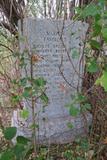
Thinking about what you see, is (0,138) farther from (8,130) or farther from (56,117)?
(8,130)

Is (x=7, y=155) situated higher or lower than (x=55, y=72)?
lower

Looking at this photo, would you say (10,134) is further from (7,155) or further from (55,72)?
(55,72)

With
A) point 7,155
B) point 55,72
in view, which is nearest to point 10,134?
point 7,155

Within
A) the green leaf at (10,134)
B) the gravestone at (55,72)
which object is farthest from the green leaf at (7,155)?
the gravestone at (55,72)

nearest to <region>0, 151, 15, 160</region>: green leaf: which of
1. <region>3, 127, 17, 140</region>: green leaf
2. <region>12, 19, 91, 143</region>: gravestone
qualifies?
<region>3, 127, 17, 140</region>: green leaf

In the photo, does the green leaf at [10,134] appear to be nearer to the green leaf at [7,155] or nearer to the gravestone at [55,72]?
the green leaf at [7,155]

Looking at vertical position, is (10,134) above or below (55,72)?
below

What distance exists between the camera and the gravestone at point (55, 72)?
293 cm

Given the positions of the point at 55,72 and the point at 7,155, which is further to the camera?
the point at 55,72

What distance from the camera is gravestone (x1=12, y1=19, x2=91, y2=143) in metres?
2.93

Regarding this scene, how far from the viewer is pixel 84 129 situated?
10.1ft

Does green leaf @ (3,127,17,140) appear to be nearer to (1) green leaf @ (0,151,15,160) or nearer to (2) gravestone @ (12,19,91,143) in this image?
(1) green leaf @ (0,151,15,160)

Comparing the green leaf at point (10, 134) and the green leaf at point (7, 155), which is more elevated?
the green leaf at point (10, 134)

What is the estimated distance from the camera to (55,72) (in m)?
3.09
